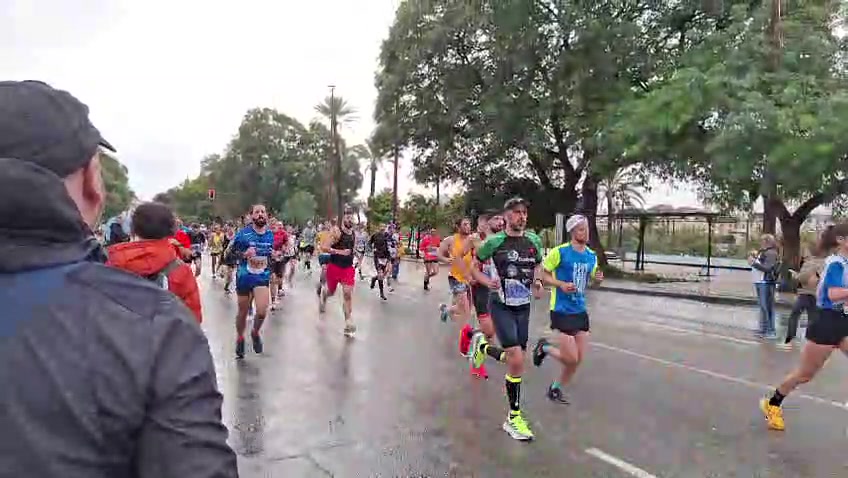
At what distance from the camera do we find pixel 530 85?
83.0ft

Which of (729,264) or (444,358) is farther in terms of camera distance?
(729,264)

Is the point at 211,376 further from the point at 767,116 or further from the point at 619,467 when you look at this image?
the point at 767,116

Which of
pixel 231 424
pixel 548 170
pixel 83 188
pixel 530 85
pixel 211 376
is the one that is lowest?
pixel 231 424

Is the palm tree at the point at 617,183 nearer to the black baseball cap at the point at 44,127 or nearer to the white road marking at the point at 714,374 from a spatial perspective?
the white road marking at the point at 714,374

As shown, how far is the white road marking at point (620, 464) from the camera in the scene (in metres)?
5.16

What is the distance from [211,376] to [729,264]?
2773 centimetres

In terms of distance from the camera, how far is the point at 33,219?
3.96 feet

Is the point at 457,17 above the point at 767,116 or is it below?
above

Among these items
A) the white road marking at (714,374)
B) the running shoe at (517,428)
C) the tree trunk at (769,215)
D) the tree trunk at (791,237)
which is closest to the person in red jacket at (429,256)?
the tree trunk at (769,215)

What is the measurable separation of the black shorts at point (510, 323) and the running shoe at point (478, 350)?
120 cm

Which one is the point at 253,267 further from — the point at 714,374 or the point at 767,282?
the point at 767,282

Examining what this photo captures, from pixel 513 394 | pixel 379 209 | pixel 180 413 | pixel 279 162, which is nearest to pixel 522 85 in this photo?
pixel 513 394

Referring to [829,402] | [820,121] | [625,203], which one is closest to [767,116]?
[820,121]

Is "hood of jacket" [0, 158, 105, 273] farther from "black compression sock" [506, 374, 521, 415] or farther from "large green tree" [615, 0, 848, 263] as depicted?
"large green tree" [615, 0, 848, 263]
